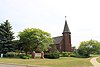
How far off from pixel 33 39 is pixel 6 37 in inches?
268

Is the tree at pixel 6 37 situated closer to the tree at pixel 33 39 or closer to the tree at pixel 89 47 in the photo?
the tree at pixel 33 39

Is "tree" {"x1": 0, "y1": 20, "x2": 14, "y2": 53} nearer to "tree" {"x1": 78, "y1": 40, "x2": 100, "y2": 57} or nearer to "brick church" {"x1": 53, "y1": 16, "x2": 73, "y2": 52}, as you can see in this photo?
"brick church" {"x1": 53, "y1": 16, "x2": 73, "y2": 52}

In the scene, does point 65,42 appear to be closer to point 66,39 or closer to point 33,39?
point 66,39

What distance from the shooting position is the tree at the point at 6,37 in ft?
177

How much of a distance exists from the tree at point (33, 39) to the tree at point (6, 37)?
3609mm

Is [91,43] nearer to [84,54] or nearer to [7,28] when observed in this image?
[84,54]

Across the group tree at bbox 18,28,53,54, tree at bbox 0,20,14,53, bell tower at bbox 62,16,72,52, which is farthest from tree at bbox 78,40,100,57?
tree at bbox 0,20,14,53

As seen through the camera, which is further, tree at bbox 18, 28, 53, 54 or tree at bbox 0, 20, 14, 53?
tree at bbox 18, 28, 53, 54

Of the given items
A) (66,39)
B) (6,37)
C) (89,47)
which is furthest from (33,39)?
(89,47)

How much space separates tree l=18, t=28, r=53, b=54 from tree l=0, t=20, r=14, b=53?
3609 mm

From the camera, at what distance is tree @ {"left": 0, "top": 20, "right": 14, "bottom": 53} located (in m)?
54.0

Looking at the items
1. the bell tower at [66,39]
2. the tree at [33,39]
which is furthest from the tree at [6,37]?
the bell tower at [66,39]

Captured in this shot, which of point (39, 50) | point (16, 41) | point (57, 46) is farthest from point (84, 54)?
point (16, 41)

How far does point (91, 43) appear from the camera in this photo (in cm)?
8400
